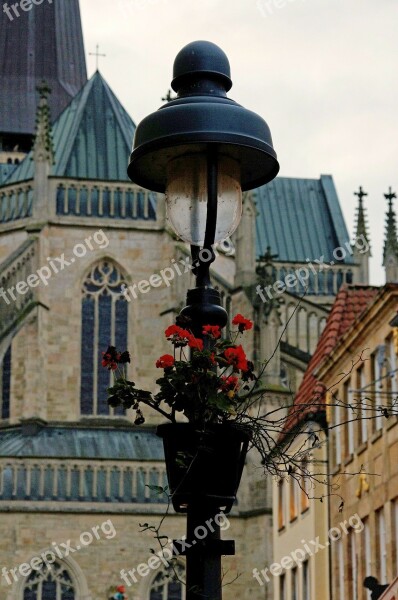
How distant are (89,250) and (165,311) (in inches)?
101

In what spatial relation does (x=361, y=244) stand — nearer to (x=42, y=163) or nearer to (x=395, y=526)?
(x=42, y=163)

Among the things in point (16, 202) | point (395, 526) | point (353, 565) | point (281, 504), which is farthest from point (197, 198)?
point (16, 202)

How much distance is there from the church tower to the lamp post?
172 ft

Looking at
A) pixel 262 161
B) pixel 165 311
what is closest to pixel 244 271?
pixel 165 311

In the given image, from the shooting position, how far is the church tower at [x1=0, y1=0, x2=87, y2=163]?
188ft

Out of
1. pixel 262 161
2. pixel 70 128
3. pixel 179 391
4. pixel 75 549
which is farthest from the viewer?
pixel 70 128

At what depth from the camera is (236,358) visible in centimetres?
498

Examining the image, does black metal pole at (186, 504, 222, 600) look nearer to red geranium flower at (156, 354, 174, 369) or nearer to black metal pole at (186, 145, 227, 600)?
black metal pole at (186, 145, 227, 600)

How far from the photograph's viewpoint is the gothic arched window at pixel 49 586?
3334 centimetres

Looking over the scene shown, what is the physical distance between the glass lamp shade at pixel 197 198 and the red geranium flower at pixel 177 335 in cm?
42

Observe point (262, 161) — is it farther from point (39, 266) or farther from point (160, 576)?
point (39, 266)

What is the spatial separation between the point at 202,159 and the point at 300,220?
44.8 metres

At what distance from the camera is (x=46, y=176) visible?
38.5 meters

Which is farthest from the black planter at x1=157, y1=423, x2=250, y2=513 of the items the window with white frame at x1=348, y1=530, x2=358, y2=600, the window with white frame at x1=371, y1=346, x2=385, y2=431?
the window with white frame at x1=348, y1=530, x2=358, y2=600
